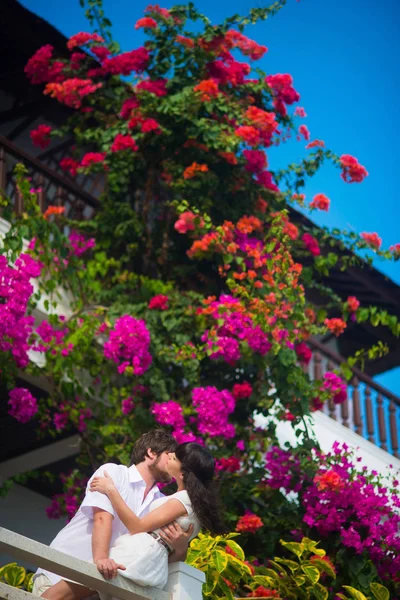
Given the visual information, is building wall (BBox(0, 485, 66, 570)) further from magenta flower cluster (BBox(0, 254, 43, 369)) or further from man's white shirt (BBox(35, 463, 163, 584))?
man's white shirt (BBox(35, 463, 163, 584))

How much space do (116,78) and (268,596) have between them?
15.2ft

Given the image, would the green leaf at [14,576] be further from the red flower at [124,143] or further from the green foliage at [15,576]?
the red flower at [124,143]

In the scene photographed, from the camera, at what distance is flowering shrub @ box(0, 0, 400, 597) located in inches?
252

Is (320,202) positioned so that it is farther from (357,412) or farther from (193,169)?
(357,412)

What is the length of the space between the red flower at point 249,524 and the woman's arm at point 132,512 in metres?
2.54

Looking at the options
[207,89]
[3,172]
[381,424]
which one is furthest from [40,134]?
[381,424]

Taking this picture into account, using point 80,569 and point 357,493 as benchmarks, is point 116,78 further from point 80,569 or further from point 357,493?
point 80,569

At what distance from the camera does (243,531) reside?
625cm

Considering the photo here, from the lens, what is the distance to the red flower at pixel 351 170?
773cm

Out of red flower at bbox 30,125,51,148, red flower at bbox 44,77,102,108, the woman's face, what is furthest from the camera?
red flower at bbox 30,125,51,148

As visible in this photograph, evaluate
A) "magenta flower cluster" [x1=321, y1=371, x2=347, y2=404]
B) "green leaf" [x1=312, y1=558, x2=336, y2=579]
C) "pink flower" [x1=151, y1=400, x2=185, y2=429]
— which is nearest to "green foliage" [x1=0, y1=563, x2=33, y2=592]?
"green leaf" [x1=312, y1=558, x2=336, y2=579]

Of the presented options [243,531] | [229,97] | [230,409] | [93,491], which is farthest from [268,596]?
[229,97]

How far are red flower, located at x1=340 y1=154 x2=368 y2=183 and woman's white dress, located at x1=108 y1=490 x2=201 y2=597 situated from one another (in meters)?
4.71

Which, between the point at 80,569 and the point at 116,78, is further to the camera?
the point at 116,78
